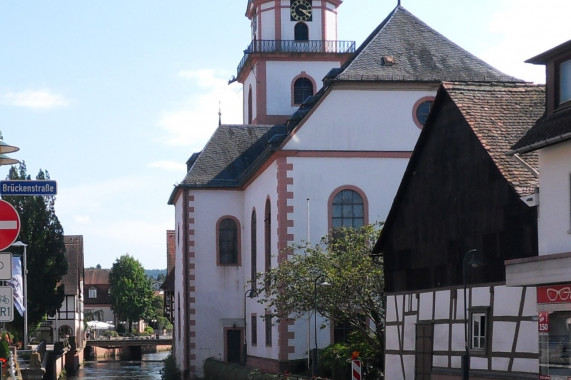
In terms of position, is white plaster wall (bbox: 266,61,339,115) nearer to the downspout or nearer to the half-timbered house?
the downspout

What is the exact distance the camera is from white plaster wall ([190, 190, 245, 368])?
173ft

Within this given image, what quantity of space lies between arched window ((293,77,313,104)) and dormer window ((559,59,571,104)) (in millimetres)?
33711

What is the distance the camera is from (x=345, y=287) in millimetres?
34000

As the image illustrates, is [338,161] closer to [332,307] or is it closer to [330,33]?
[332,307]

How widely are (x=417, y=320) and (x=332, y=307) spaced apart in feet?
24.3

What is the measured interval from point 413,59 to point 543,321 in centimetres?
2258

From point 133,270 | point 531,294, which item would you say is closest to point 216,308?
point 531,294

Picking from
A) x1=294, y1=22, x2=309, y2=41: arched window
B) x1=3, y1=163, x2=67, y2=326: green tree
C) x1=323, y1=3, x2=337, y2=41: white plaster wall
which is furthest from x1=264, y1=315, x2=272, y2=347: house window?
x1=3, y1=163, x2=67, y2=326: green tree

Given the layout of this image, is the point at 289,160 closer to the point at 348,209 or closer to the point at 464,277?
the point at 348,209

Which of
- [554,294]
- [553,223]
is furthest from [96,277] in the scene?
[554,294]

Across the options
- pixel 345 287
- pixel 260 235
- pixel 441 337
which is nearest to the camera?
pixel 441 337

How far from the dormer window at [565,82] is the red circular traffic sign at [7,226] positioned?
1017cm

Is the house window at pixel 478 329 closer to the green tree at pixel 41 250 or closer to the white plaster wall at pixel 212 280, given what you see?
the white plaster wall at pixel 212 280

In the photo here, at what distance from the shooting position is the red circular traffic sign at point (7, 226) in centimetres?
1483
